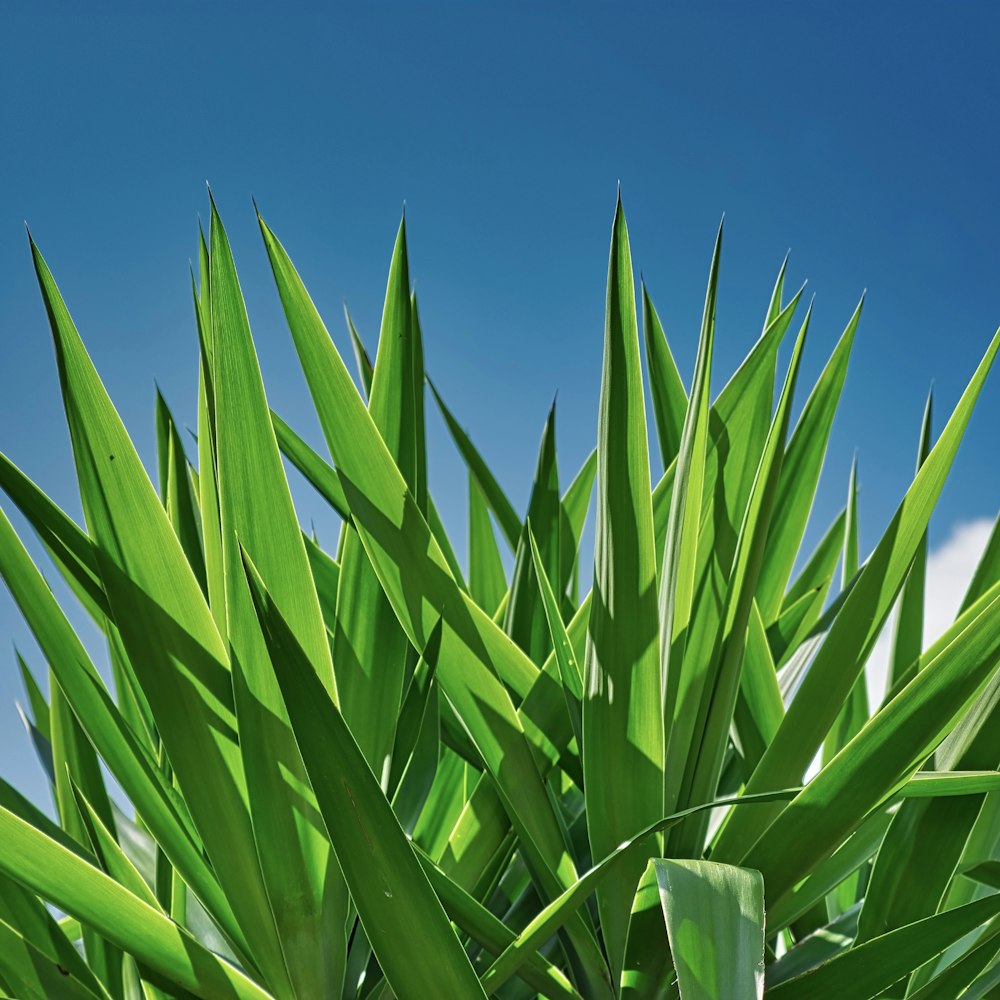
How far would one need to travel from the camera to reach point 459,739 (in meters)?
0.75

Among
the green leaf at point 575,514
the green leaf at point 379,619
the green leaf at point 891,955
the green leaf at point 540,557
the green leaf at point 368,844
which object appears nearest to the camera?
the green leaf at point 368,844

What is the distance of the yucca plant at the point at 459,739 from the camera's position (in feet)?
1.58

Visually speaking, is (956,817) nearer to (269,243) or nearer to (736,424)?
(736,424)

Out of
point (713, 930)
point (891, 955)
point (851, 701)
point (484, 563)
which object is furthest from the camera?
point (484, 563)

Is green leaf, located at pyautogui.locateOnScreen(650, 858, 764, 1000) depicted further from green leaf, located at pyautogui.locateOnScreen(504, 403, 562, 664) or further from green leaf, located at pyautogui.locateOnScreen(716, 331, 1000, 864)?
green leaf, located at pyautogui.locateOnScreen(504, 403, 562, 664)

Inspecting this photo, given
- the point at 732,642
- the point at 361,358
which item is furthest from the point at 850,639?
the point at 361,358

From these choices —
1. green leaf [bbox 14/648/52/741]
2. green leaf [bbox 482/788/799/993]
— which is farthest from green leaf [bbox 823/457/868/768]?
green leaf [bbox 14/648/52/741]

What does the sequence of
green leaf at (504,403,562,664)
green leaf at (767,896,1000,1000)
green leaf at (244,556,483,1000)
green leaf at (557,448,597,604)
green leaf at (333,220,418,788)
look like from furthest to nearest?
green leaf at (557,448,597,604)
green leaf at (504,403,562,664)
green leaf at (333,220,418,788)
green leaf at (767,896,1000,1000)
green leaf at (244,556,483,1000)

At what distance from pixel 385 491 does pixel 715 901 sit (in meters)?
0.31

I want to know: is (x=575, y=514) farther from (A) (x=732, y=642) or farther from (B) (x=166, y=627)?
(B) (x=166, y=627)

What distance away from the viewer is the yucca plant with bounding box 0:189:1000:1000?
0.48 meters

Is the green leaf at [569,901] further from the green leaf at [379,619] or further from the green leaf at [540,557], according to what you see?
the green leaf at [540,557]

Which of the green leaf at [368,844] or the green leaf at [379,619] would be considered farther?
the green leaf at [379,619]

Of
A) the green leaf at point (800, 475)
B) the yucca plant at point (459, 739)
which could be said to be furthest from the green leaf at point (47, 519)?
the green leaf at point (800, 475)
